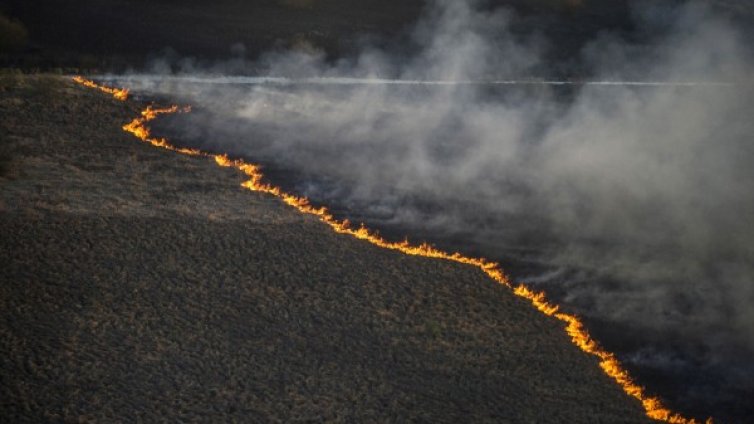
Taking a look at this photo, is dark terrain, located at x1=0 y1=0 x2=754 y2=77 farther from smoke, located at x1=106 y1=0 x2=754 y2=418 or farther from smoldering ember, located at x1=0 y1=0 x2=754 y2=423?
smoke, located at x1=106 y1=0 x2=754 y2=418

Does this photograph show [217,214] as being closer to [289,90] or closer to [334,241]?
[334,241]

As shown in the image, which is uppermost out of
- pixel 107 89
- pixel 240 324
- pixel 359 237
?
pixel 107 89

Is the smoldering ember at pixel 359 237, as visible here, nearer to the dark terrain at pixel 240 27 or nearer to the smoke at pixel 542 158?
the smoke at pixel 542 158

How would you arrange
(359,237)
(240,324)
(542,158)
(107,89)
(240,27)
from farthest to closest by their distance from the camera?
(240,27), (107,89), (542,158), (359,237), (240,324)

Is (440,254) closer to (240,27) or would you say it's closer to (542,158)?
(542,158)

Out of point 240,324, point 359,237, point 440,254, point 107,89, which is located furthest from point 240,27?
point 240,324

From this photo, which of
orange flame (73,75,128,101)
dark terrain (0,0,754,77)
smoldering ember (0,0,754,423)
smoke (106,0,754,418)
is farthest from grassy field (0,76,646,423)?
dark terrain (0,0,754,77)

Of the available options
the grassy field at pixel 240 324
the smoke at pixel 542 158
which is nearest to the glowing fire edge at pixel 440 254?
the grassy field at pixel 240 324
